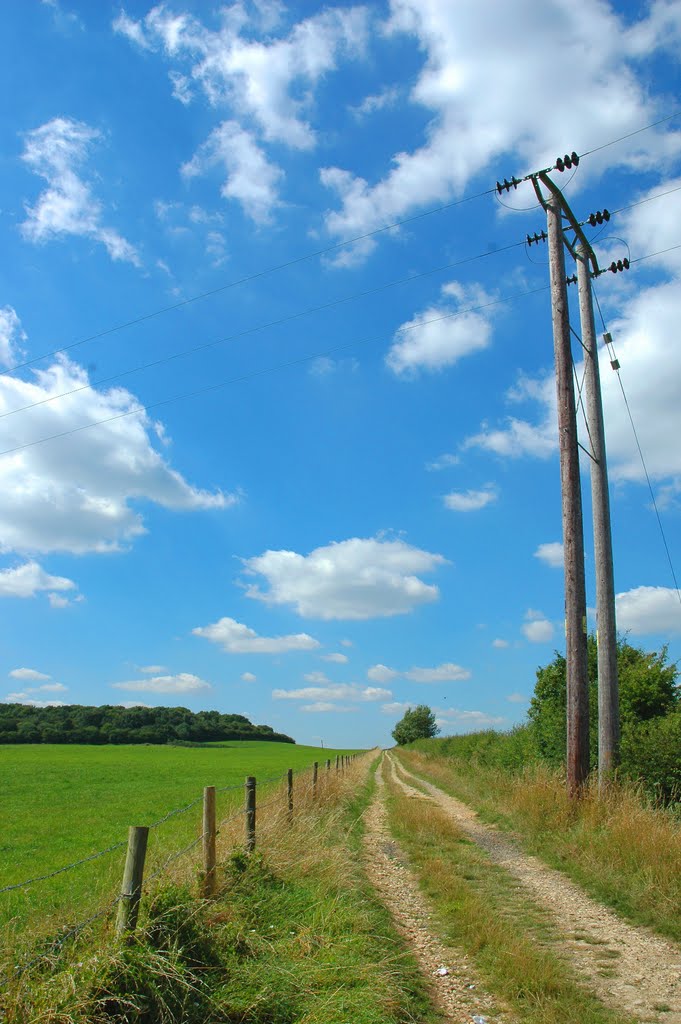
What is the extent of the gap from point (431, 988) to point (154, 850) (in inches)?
119

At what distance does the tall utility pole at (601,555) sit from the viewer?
11.2 meters

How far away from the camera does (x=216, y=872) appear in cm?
688

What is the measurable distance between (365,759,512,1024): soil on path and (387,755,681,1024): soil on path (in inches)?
32.6

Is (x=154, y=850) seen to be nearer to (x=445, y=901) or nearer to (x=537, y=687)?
(x=445, y=901)

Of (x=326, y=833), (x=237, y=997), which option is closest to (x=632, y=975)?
(x=237, y=997)

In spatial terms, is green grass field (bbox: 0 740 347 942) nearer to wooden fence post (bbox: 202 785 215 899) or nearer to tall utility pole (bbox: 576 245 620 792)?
wooden fence post (bbox: 202 785 215 899)

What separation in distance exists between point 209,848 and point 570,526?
7.63 m

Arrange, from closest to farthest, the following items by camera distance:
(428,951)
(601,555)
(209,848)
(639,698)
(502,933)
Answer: (428,951), (502,933), (209,848), (601,555), (639,698)

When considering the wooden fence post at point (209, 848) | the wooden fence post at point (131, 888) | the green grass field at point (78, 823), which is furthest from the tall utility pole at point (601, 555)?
the wooden fence post at point (131, 888)

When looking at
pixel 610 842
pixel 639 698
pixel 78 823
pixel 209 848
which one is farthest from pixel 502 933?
pixel 78 823

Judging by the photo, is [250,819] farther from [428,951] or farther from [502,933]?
[502,933]

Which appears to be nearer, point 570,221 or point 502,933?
point 502,933

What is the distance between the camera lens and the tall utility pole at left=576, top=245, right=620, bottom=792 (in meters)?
11.2

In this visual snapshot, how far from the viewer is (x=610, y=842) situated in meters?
8.28
